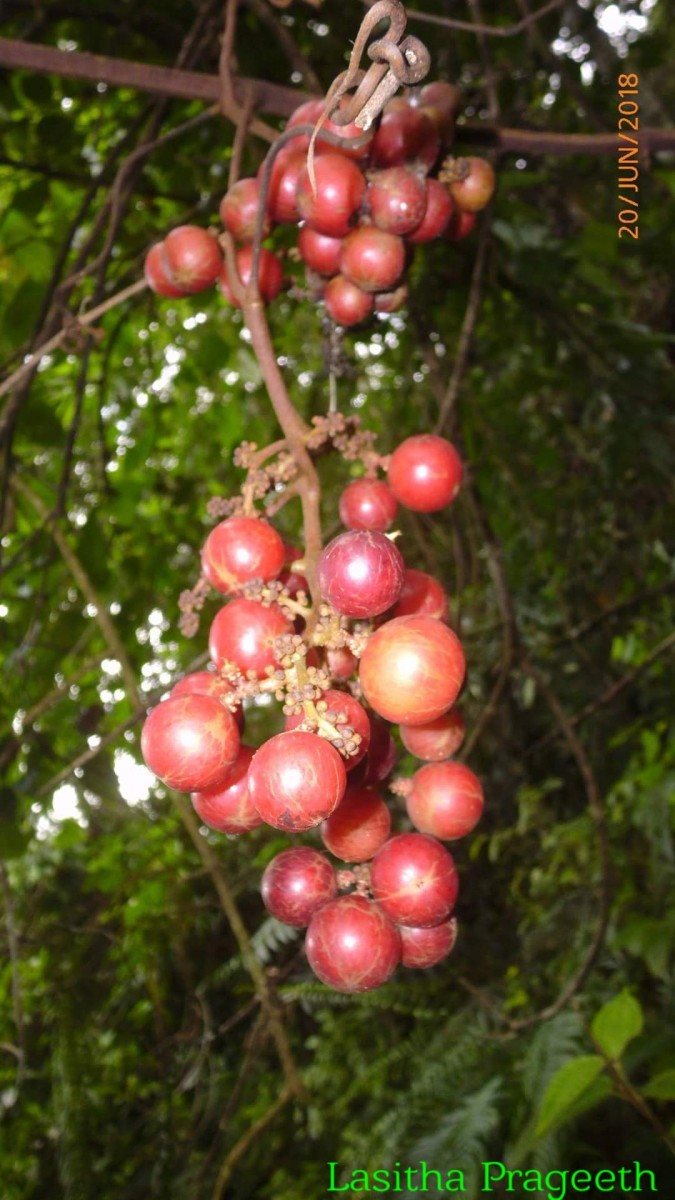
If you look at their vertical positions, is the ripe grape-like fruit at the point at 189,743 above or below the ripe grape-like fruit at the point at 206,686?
below

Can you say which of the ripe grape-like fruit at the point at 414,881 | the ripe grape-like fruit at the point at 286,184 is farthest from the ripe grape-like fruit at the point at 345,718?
the ripe grape-like fruit at the point at 286,184

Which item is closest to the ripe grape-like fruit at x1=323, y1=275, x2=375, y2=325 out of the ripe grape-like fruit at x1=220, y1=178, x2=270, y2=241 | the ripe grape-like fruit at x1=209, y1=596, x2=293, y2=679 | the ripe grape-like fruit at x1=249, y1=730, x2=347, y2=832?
the ripe grape-like fruit at x1=220, y1=178, x2=270, y2=241

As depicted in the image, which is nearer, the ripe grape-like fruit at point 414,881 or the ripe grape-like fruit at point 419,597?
the ripe grape-like fruit at point 414,881

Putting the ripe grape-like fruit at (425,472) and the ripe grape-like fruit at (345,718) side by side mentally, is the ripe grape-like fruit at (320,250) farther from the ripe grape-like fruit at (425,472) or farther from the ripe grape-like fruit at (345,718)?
the ripe grape-like fruit at (345,718)

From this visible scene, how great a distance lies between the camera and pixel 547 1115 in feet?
3.98

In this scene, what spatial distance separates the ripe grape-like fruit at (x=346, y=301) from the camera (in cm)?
100

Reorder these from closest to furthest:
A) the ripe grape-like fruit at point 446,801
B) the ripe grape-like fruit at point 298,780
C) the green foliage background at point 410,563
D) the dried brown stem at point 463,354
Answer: the ripe grape-like fruit at point 298,780 < the ripe grape-like fruit at point 446,801 < the dried brown stem at point 463,354 < the green foliage background at point 410,563

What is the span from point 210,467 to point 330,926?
271 cm

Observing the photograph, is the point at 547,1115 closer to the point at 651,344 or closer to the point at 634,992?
the point at 634,992

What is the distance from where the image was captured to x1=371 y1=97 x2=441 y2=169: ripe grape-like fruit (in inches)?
37.7

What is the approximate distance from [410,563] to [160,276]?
1.76 meters

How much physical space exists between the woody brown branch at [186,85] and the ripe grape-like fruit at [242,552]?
613 millimetres

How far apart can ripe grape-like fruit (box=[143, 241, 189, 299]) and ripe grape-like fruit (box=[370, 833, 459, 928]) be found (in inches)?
27.2

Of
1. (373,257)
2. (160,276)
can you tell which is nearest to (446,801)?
(373,257)
